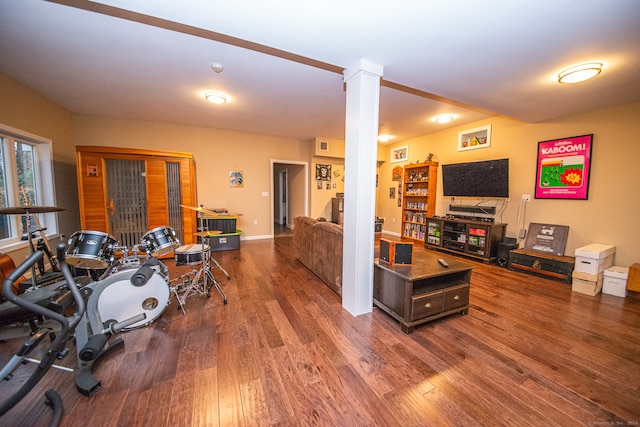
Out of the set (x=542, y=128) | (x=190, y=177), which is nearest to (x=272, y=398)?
(x=190, y=177)

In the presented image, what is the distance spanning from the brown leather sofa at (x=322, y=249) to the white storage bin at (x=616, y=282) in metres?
3.39

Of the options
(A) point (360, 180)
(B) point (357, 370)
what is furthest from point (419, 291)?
(A) point (360, 180)

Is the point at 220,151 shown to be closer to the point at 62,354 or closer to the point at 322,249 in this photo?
the point at 322,249

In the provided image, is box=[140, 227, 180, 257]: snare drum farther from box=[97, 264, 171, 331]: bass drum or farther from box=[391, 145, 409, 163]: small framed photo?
box=[391, 145, 409, 163]: small framed photo

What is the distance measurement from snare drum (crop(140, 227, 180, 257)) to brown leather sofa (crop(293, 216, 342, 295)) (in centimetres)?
173

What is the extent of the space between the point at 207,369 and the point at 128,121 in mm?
5107

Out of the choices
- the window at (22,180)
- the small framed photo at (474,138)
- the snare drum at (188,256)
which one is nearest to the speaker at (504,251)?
the small framed photo at (474,138)

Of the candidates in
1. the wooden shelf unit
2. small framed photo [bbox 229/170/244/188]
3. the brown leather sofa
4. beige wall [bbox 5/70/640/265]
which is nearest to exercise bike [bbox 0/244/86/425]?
the brown leather sofa

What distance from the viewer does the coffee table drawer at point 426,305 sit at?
6.74 ft

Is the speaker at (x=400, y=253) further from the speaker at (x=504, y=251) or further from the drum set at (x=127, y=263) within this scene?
the speaker at (x=504, y=251)

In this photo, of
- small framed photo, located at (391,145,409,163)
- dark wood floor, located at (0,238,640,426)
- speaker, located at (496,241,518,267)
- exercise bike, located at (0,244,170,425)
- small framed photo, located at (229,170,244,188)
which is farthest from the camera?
small framed photo, located at (391,145,409,163)

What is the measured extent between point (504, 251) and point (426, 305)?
280 centimetres

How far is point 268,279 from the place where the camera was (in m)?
3.26

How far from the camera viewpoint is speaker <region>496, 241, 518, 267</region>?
12.7 feet
